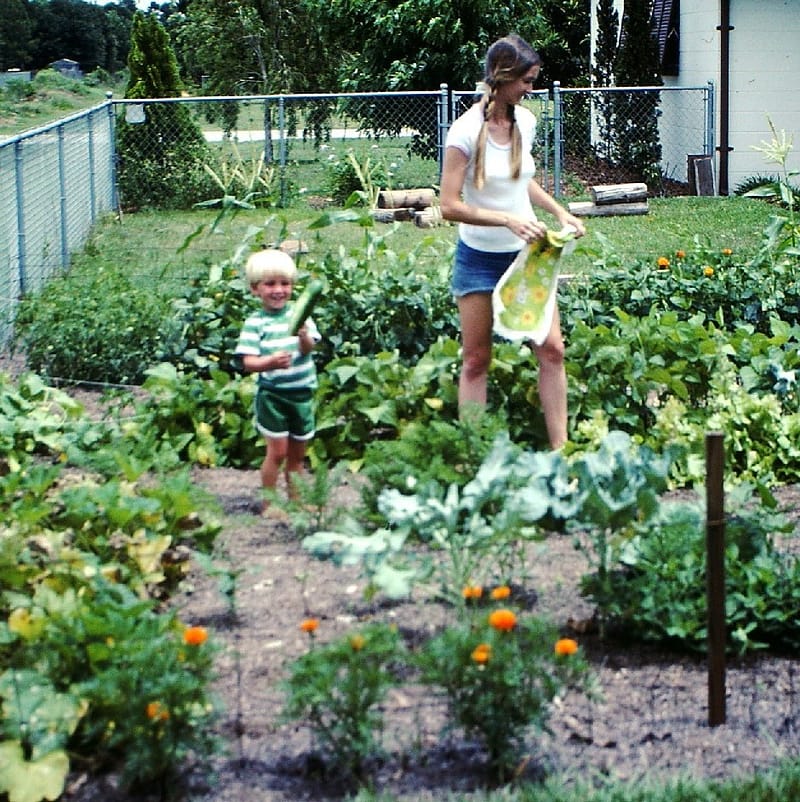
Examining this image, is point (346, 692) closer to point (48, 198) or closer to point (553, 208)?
point (553, 208)

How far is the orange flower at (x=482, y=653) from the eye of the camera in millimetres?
3107

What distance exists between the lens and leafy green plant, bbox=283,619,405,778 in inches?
123

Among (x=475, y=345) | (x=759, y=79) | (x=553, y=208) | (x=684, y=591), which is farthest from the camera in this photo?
(x=759, y=79)

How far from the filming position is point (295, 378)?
516cm

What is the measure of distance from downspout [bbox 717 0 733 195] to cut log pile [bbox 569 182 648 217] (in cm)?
258

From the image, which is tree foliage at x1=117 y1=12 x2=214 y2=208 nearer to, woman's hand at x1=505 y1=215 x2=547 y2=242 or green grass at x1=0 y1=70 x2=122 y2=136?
woman's hand at x1=505 y1=215 x2=547 y2=242

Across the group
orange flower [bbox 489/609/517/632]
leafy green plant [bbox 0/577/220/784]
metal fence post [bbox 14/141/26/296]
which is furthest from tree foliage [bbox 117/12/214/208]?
orange flower [bbox 489/609/517/632]

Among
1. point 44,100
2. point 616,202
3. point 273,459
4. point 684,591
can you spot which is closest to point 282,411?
point 273,459

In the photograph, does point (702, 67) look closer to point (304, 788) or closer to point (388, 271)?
point (388, 271)

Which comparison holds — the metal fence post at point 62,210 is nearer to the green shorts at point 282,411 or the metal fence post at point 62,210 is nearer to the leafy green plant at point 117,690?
the green shorts at point 282,411

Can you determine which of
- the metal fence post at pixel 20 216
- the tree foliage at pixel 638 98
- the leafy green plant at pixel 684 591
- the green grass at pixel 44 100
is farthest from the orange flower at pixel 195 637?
the green grass at pixel 44 100

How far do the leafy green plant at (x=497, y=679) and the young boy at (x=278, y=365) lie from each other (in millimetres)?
1911

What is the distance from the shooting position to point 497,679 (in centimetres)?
314

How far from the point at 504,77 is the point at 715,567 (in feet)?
8.32
